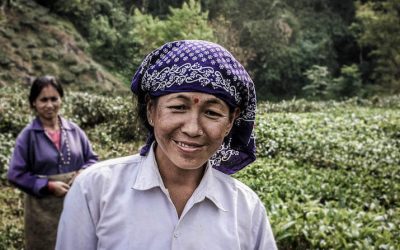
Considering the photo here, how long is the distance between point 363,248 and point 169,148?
6.87ft

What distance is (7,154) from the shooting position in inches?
263

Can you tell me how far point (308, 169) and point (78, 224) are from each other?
14.6 feet

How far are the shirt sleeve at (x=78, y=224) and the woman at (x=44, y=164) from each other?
68.8 inches

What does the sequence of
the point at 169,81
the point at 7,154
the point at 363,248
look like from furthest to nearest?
the point at 7,154
the point at 363,248
the point at 169,81

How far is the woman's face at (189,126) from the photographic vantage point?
4.65ft

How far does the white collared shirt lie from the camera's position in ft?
4.58

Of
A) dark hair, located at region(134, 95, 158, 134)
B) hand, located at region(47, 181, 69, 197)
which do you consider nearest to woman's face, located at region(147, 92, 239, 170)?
dark hair, located at region(134, 95, 158, 134)

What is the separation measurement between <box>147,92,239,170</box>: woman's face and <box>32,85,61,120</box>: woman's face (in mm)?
1966

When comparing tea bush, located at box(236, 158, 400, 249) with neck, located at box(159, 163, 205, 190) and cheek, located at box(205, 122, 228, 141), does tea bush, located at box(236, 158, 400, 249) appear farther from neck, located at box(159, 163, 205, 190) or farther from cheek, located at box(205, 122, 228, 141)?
cheek, located at box(205, 122, 228, 141)

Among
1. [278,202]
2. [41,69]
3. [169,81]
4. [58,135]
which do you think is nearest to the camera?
[169,81]

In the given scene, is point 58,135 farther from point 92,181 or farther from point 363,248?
point 363,248

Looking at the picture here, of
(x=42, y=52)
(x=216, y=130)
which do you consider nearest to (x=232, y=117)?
(x=216, y=130)

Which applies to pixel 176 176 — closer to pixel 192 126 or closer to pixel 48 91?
pixel 192 126

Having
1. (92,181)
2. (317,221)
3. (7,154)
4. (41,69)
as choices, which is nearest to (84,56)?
(41,69)
